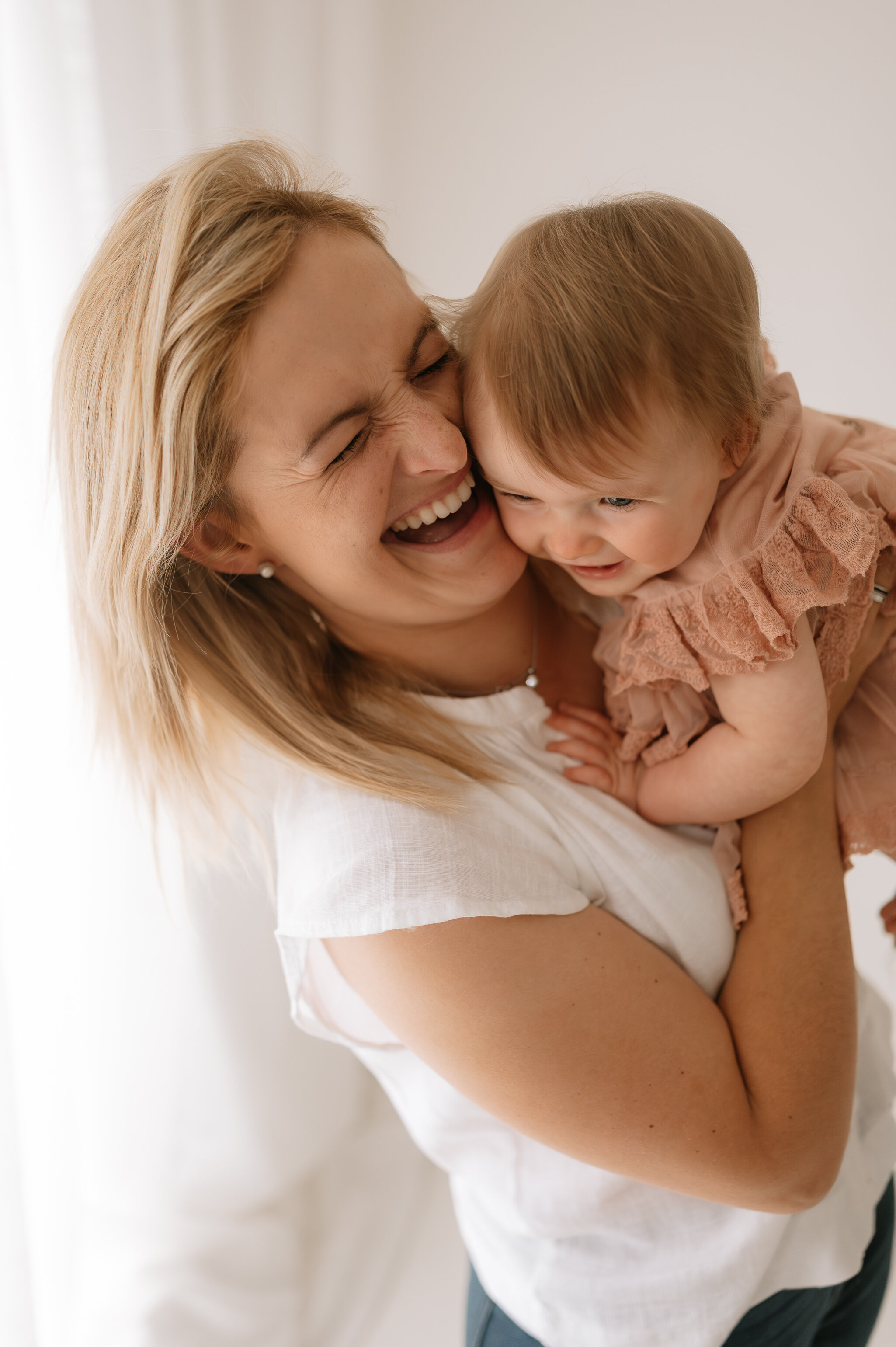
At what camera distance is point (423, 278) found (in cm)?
228

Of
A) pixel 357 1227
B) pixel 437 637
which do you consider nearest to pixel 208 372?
pixel 437 637

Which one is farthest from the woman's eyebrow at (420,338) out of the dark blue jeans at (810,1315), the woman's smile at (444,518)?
the dark blue jeans at (810,1315)

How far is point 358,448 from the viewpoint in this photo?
3.21ft

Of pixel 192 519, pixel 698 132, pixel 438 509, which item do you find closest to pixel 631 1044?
pixel 438 509

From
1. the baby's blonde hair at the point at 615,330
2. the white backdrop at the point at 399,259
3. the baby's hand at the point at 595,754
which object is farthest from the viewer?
the white backdrop at the point at 399,259

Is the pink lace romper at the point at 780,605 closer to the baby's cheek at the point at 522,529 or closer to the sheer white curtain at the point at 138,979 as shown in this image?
the baby's cheek at the point at 522,529

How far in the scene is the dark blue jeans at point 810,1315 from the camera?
46.5 inches

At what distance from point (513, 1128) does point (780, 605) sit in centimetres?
63

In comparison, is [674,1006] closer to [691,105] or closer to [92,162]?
[92,162]

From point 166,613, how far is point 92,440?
0.69 feet

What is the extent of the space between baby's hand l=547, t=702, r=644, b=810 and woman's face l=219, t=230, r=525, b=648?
201 mm

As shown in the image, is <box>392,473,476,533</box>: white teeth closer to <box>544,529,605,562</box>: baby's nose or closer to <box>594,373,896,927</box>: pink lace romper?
<box>544,529,605,562</box>: baby's nose

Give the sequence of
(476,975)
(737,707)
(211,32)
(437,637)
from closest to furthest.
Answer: (476,975), (737,707), (437,637), (211,32)

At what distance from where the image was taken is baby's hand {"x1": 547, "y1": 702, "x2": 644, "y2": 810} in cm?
113
